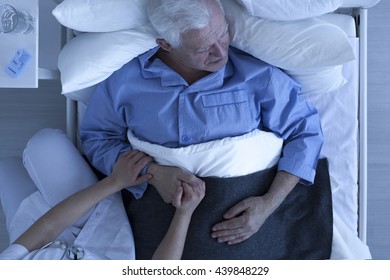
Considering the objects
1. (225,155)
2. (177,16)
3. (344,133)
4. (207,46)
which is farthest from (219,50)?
(344,133)

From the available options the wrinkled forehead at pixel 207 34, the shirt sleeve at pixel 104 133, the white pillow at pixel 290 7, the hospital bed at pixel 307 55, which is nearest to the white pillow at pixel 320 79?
the hospital bed at pixel 307 55

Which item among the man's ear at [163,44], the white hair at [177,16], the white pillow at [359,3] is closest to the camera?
the white hair at [177,16]

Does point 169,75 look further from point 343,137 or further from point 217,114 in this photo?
point 343,137

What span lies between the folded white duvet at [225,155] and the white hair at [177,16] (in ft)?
0.93

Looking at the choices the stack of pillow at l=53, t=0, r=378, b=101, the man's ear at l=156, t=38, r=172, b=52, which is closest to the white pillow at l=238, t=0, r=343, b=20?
the stack of pillow at l=53, t=0, r=378, b=101

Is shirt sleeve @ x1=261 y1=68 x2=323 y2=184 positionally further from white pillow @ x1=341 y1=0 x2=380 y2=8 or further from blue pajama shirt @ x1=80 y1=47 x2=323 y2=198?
white pillow @ x1=341 y1=0 x2=380 y2=8

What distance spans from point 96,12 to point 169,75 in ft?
0.83

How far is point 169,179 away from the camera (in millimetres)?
1168

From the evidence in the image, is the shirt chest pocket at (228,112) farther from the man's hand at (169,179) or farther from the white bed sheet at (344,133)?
the white bed sheet at (344,133)

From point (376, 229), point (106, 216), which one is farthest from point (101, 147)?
point (376, 229)

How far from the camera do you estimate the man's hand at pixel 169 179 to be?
114 cm

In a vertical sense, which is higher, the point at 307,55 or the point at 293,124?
the point at 307,55
